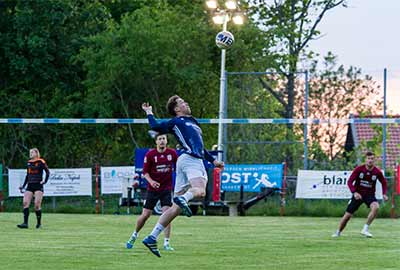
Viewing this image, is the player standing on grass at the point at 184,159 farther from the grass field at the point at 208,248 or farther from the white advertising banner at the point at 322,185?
the white advertising banner at the point at 322,185

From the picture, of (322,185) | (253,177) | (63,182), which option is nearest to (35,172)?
(253,177)

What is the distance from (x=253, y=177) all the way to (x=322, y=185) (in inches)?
88.1

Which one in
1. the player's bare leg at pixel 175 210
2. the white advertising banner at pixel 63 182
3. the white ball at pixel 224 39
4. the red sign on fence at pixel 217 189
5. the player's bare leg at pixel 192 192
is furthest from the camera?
the white advertising banner at pixel 63 182

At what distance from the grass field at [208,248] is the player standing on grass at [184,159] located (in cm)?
56

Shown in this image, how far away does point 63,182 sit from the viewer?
1401 inches

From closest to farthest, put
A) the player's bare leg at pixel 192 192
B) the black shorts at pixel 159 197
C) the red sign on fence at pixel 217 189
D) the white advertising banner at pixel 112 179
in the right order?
the player's bare leg at pixel 192 192 → the black shorts at pixel 159 197 → the red sign on fence at pixel 217 189 → the white advertising banner at pixel 112 179

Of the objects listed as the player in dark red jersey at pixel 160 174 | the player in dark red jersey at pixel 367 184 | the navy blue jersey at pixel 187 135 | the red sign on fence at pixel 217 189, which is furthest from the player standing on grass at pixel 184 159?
the red sign on fence at pixel 217 189

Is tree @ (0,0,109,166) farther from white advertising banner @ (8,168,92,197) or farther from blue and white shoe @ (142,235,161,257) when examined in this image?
blue and white shoe @ (142,235,161,257)

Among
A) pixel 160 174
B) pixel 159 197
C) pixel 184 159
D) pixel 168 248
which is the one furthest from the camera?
pixel 160 174

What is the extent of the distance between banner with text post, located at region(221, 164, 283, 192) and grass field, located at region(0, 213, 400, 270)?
8.20 m

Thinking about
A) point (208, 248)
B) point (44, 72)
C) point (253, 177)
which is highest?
point (44, 72)

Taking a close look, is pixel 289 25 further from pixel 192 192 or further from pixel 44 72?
pixel 192 192

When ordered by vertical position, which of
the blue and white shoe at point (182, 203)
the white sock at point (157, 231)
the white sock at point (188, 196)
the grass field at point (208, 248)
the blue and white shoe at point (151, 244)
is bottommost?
the grass field at point (208, 248)

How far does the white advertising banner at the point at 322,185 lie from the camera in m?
32.9
